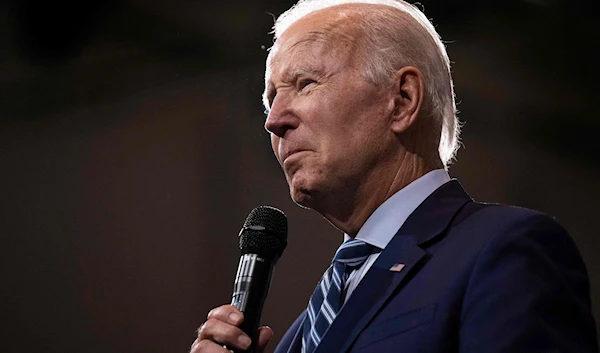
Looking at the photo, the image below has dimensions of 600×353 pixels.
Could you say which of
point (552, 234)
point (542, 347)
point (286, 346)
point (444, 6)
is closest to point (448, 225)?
point (552, 234)

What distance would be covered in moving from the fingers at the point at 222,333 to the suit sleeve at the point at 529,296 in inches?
15.1

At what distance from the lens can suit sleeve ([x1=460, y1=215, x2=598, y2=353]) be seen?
1216mm

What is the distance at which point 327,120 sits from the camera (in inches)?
64.4

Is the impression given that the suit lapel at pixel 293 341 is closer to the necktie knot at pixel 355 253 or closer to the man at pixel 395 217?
the man at pixel 395 217

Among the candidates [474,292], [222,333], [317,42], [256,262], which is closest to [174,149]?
[317,42]

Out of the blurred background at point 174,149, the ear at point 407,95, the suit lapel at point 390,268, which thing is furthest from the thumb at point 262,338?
the blurred background at point 174,149

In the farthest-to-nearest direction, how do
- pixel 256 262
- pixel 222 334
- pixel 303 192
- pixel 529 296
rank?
pixel 303 192
pixel 256 262
pixel 222 334
pixel 529 296

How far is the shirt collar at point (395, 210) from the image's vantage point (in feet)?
5.23

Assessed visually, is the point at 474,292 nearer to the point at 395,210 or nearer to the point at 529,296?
the point at 529,296

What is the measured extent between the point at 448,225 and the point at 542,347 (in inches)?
14.4

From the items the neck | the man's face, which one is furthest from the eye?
the neck

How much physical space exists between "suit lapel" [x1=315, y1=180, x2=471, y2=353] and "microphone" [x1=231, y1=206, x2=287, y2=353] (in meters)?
0.14

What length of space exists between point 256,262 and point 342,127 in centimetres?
33

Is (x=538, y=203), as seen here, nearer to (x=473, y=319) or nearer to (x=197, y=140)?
(x=197, y=140)
